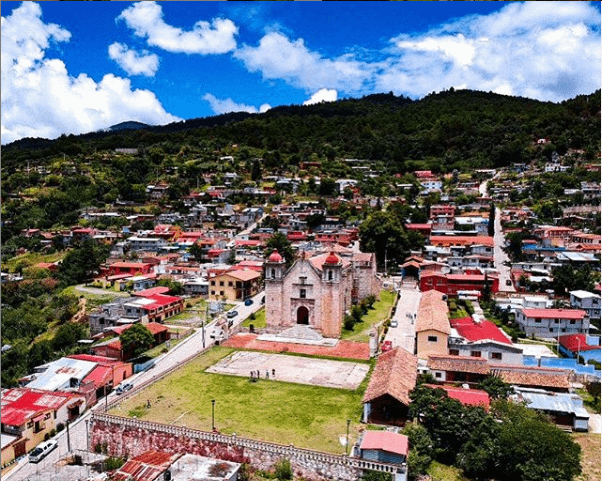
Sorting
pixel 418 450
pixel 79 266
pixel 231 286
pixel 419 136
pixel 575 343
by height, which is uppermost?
pixel 419 136

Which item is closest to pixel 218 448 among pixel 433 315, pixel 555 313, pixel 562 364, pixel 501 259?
pixel 433 315

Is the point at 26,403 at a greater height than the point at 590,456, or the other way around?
the point at 26,403

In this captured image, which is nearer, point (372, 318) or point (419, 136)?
point (372, 318)

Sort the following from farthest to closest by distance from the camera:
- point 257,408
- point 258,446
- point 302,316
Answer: point 302,316 < point 257,408 < point 258,446

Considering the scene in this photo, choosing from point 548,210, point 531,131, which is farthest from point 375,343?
point 531,131

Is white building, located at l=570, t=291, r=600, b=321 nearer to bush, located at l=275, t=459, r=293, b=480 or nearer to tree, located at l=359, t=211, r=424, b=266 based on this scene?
tree, located at l=359, t=211, r=424, b=266

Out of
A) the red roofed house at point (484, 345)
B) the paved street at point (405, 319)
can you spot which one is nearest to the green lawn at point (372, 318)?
the paved street at point (405, 319)

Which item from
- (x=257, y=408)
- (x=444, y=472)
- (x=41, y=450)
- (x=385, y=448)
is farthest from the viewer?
(x=257, y=408)

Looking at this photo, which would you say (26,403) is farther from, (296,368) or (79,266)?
(79,266)
